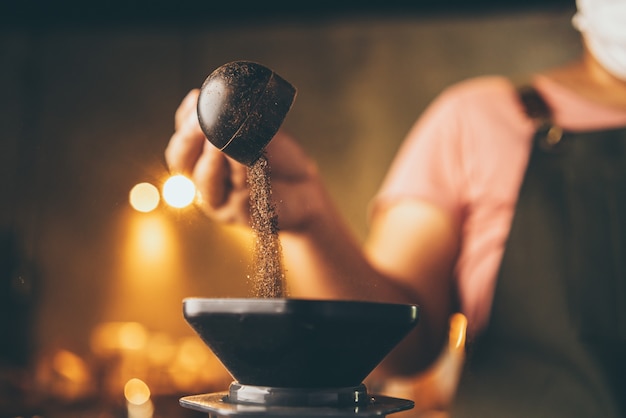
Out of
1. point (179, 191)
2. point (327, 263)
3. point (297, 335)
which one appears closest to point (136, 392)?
point (327, 263)

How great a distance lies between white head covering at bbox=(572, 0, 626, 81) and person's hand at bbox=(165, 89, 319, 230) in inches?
37.2

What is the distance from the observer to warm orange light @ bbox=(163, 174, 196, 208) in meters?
0.64

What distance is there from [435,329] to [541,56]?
2.20 metres

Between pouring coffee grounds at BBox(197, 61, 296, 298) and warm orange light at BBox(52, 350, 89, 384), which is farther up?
warm orange light at BBox(52, 350, 89, 384)

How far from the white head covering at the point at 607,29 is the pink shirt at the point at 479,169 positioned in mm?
98

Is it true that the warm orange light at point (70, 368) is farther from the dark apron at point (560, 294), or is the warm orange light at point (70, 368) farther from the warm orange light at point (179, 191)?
the warm orange light at point (179, 191)

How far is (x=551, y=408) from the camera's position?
1.25 meters

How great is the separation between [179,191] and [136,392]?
1919mm

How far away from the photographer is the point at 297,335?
50 cm

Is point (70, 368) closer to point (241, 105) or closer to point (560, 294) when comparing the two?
point (560, 294)

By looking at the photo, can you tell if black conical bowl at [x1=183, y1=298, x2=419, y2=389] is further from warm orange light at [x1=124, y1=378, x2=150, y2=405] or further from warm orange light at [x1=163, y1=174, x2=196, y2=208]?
warm orange light at [x1=124, y1=378, x2=150, y2=405]

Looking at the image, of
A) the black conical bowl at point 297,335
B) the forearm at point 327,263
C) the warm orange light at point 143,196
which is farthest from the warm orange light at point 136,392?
the black conical bowl at point 297,335

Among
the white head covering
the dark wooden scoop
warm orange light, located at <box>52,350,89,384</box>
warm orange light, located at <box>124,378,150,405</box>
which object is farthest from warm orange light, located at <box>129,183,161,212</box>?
warm orange light, located at <box>52,350,89,384</box>

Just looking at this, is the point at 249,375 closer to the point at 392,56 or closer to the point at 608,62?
the point at 608,62
